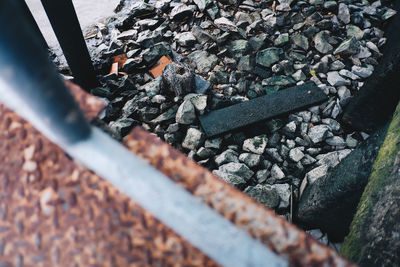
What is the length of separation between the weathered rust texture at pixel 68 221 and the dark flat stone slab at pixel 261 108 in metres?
1.93

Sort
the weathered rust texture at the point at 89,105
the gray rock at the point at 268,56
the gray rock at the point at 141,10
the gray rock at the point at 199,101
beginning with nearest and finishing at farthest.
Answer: the weathered rust texture at the point at 89,105
the gray rock at the point at 199,101
the gray rock at the point at 268,56
the gray rock at the point at 141,10

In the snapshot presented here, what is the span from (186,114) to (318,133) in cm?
116

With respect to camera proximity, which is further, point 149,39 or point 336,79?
point 149,39

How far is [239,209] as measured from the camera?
42 cm

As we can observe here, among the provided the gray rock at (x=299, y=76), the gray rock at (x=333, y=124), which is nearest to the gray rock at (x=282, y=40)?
the gray rock at (x=299, y=76)

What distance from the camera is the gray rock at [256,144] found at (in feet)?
7.45

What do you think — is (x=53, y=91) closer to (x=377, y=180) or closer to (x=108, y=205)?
(x=108, y=205)

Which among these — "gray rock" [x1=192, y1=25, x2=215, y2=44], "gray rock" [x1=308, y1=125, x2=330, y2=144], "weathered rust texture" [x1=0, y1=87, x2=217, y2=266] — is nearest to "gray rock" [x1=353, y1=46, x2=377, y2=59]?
"gray rock" [x1=308, y1=125, x2=330, y2=144]

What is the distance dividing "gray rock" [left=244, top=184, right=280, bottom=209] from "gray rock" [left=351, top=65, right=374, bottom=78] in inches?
63.5

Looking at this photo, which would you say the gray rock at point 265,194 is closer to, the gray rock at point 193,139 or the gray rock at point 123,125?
the gray rock at point 193,139

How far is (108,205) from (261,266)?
24 centimetres

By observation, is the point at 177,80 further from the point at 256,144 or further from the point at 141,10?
the point at 141,10

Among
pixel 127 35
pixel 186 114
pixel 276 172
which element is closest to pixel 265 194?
pixel 276 172

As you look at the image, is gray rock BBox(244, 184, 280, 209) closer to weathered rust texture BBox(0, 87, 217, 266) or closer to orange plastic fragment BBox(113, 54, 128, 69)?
weathered rust texture BBox(0, 87, 217, 266)
